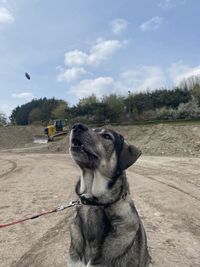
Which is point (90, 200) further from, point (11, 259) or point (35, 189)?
point (35, 189)

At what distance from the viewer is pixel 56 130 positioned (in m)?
50.7

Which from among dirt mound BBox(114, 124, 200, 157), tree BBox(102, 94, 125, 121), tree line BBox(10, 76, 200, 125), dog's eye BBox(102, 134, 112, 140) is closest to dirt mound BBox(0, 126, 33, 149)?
tree line BBox(10, 76, 200, 125)

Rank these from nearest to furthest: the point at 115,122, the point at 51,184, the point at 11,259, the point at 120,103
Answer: the point at 11,259 → the point at 51,184 → the point at 115,122 → the point at 120,103

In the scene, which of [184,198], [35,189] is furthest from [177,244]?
[35,189]

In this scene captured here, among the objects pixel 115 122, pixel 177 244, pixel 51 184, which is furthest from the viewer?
pixel 115 122

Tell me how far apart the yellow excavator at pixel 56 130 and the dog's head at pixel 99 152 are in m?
42.0

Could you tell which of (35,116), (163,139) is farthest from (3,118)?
(163,139)

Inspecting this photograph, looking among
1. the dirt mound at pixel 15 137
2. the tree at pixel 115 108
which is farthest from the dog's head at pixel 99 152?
the dirt mound at pixel 15 137

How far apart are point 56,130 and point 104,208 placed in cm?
4692

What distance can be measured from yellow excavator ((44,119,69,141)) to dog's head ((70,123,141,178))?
138ft

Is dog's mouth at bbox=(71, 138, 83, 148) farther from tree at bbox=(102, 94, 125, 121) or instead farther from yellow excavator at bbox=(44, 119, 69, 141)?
tree at bbox=(102, 94, 125, 121)

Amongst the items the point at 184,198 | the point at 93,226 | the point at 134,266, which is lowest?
the point at 184,198

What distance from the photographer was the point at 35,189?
12.1 metres

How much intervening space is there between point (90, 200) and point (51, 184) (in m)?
9.18
